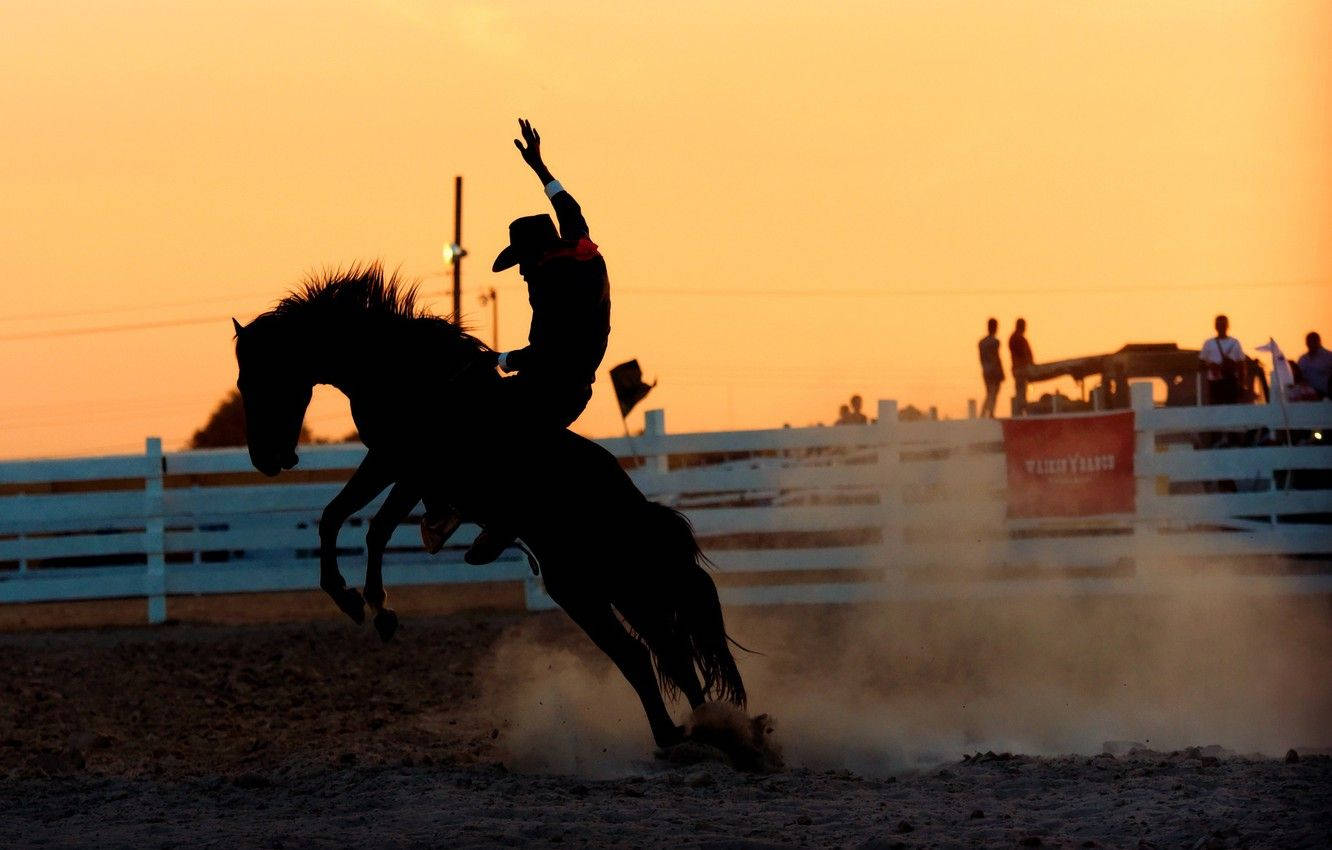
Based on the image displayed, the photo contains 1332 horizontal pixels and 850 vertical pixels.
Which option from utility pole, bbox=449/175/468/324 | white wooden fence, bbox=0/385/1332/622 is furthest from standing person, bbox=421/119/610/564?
utility pole, bbox=449/175/468/324

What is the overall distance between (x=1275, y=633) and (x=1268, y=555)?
7.16ft

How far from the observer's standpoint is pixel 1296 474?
15875 millimetres

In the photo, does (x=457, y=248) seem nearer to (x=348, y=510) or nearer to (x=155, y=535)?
(x=155, y=535)

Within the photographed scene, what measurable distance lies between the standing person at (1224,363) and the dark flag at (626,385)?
5.84 meters

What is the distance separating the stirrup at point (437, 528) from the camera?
7648 mm

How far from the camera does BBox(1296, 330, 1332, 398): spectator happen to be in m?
15.6

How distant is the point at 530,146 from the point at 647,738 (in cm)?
300

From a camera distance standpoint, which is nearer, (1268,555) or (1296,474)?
(1268,555)

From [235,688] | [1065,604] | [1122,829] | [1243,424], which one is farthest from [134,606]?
[1122,829]

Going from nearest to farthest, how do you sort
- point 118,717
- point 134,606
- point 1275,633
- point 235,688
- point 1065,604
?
point 118,717
point 235,688
point 1275,633
point 1065,604
point 134,606

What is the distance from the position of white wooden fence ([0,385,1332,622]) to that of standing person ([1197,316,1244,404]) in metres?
0.87

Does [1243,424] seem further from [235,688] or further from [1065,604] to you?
[235,688]

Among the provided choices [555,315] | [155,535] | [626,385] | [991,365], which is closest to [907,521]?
[626,385]

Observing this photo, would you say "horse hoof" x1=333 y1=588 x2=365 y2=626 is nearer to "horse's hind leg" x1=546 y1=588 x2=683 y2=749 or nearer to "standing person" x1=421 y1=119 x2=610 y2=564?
"standing person" x1=421 y1=119 x2=610 y2=564
